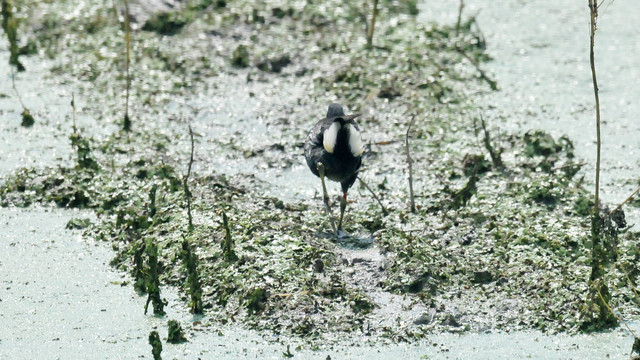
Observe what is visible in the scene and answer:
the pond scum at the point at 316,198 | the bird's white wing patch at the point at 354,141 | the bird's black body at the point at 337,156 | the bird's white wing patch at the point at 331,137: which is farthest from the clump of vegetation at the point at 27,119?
the bird's white wing patch at the point at 354,141

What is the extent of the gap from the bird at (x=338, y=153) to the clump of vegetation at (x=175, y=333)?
53.1 inches

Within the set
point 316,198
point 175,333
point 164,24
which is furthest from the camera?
point 164,24

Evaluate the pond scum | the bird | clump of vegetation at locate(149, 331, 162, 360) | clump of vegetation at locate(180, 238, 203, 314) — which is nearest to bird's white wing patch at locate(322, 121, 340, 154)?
the bird

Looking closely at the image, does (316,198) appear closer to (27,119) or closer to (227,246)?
(227,246)

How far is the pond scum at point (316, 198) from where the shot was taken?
4.35 metres

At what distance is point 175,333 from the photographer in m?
3.93

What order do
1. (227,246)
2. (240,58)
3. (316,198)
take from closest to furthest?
1. (227,246)
2. (316,198)
3. (240,58)

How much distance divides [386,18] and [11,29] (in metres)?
3.17

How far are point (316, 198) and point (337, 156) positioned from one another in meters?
0.52

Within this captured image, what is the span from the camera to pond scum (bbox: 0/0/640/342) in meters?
4.35

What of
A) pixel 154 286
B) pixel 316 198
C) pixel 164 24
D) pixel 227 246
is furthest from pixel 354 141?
pixel 164 24

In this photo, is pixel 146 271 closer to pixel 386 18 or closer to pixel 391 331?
pixel 391 331

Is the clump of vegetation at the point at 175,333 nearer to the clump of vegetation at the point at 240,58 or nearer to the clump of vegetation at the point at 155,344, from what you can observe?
the clump of vegetation at the point at 155,344

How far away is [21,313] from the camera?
4262mm
